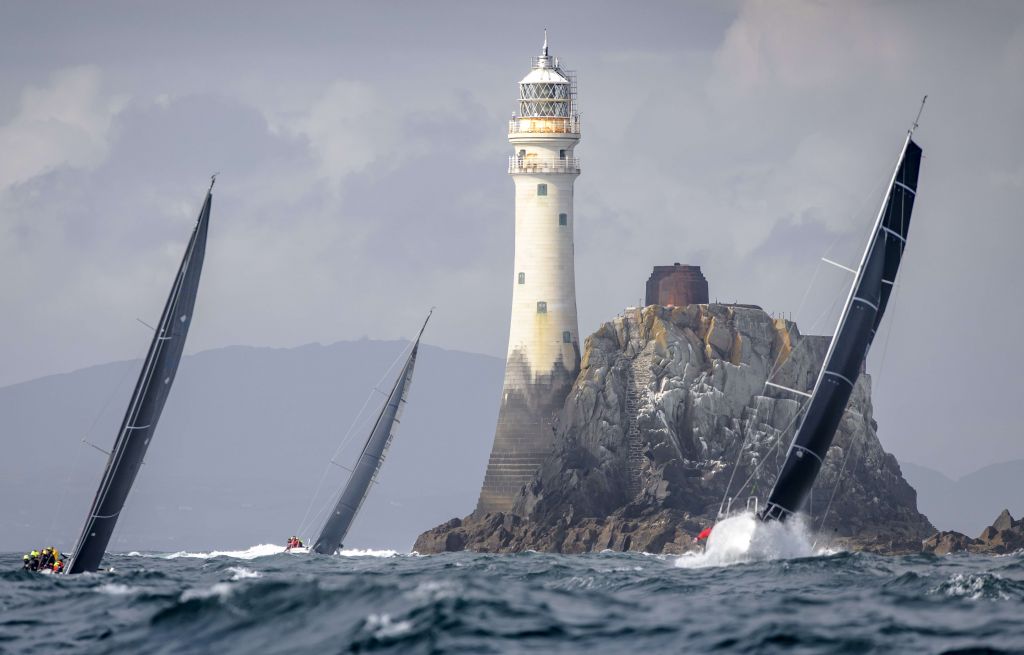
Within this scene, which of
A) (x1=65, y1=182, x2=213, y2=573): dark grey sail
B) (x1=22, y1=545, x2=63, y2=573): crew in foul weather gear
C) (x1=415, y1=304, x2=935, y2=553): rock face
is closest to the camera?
(x1=65, y1=182, x2=213, y2=573): dark grey sail

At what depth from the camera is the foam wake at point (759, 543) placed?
55.3m

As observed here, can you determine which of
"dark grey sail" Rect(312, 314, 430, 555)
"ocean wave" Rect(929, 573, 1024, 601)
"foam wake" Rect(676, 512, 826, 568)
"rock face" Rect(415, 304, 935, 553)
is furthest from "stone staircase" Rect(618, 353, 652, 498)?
"ocean wave" Rect(929, 573, 1024, 601)

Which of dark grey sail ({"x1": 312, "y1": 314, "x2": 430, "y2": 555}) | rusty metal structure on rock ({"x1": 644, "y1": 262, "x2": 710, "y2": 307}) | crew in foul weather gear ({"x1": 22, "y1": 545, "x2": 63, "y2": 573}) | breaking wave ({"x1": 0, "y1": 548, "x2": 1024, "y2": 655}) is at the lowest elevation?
breaking wave ({"x1": 0, "y1": 548, "x2": 1024, "y2": 655})

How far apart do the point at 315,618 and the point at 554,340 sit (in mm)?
58170

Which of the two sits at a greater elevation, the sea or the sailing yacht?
the sailing yacht

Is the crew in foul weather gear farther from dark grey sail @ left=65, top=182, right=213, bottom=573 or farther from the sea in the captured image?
the sea

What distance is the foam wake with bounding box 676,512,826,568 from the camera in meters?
55.3

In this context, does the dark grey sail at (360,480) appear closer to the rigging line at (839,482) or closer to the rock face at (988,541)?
the rigging line at (839,482)

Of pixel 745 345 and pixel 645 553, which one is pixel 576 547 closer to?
→ pixel 645 553

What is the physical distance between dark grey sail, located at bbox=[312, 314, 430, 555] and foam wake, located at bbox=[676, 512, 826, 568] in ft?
90.4

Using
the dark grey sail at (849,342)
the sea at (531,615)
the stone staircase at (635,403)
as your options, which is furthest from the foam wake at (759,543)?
the stone staircase at (635,403)

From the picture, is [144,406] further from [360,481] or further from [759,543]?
[360,481]

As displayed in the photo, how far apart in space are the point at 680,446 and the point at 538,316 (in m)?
9.70

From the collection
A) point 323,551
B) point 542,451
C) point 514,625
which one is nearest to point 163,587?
point 514,625
